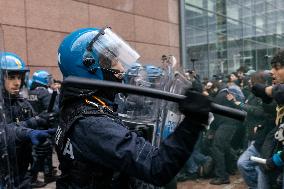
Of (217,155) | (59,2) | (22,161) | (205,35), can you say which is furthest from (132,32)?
(22,161)

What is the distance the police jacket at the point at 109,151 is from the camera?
1.43 meters

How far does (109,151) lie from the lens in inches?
58.9

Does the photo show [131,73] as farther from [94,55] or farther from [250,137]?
[250,137]

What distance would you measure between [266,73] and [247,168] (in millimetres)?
1309

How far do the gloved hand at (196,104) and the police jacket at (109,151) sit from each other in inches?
2.3

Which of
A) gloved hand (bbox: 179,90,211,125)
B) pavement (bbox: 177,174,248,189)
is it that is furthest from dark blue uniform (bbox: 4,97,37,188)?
pavement (bbox: 177,174,248,189)

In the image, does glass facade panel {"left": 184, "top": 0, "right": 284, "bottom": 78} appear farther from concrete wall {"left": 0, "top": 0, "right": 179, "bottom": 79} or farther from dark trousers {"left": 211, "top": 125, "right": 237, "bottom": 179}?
dark trousers {"left": 211, "top": 125, "right": 237, "bottom": 179}

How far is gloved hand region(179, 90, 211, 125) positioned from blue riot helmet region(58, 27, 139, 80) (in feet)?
2.04

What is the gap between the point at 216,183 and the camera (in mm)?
5973

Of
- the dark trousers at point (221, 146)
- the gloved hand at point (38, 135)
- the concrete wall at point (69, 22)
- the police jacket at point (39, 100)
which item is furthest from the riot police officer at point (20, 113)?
the concrete wall at point (69, 22)

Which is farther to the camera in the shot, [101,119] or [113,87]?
[101,119]

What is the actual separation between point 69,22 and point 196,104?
8.83 m

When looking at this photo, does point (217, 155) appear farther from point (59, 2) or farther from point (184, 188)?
point (59, 2)

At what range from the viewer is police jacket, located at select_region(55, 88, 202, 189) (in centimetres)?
143
